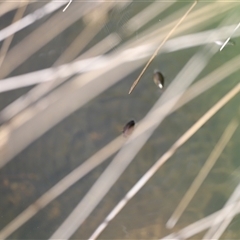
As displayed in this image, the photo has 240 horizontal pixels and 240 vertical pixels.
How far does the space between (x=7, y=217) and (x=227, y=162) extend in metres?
0.46

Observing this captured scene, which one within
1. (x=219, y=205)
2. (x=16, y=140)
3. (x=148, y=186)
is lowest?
(x=219, y=205)

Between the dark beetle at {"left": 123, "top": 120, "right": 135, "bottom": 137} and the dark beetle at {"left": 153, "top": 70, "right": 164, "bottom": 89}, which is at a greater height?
the dark beetle at {"left": 153, "top": 70, "right": 164, "bottom": 89}

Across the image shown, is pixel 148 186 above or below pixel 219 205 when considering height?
above

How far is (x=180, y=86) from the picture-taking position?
0.58 meters

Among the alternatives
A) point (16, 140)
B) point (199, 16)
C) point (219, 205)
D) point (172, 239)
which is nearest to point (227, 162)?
point (219, 205)

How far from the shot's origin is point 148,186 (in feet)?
1.93

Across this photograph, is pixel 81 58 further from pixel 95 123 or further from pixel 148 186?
pixel 148 186

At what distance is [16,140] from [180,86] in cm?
35

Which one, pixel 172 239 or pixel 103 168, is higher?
pixel 103 168

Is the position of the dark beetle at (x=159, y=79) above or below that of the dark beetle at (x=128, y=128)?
above

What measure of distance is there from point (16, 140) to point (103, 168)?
19 centimetres

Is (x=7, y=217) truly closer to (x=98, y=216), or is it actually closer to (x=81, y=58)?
(x=98, y=216)

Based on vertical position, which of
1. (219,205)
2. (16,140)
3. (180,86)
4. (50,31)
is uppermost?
(50,31)

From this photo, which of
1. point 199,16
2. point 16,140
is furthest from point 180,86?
point 16,140
